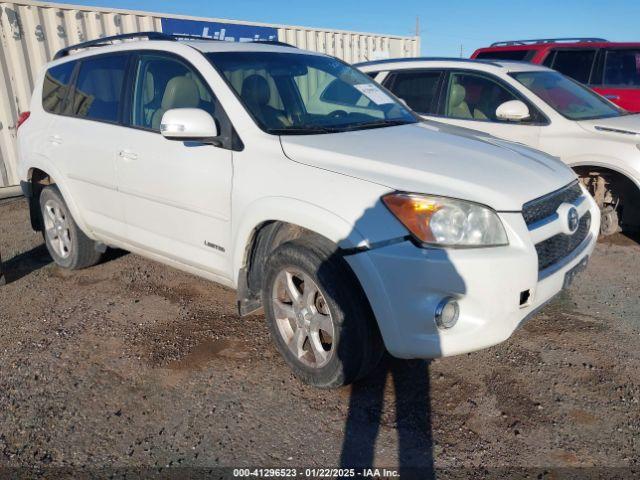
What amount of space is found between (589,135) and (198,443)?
4.14 m

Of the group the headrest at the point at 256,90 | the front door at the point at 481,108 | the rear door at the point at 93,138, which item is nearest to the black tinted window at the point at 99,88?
the rear door at the point at 93,138

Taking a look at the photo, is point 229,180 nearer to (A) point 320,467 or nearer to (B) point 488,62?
(A) point 320,467

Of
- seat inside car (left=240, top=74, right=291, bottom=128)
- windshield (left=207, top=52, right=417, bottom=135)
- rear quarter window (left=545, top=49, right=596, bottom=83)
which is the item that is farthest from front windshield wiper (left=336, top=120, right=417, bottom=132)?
rear quarter window (left=545, top=49, right=596, bottom=83)

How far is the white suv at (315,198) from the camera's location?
250 centimetres

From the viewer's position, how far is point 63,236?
4.81 metres

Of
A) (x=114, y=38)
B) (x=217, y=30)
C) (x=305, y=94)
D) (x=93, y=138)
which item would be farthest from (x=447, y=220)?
(x=217, y=30)

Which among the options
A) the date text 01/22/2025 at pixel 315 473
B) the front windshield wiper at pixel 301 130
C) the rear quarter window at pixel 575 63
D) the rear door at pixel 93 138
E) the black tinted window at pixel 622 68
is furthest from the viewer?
the rear quarter window at pixel 575 63

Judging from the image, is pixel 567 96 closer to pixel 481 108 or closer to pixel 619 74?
pixel 481 108

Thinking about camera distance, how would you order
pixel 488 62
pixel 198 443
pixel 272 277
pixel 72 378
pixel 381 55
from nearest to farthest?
pixel 198 443, pixel 272 277, pixel 72 378, pixel 488 62, pixel 381 55

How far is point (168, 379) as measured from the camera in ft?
10.4

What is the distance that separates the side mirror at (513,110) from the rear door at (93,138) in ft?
10.4

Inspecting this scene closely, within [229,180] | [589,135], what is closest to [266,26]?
[589,135]

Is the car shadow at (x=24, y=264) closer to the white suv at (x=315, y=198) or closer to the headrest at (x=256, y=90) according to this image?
the white suv at (x=315, y=198)

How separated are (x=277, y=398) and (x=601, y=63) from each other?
6.86m
